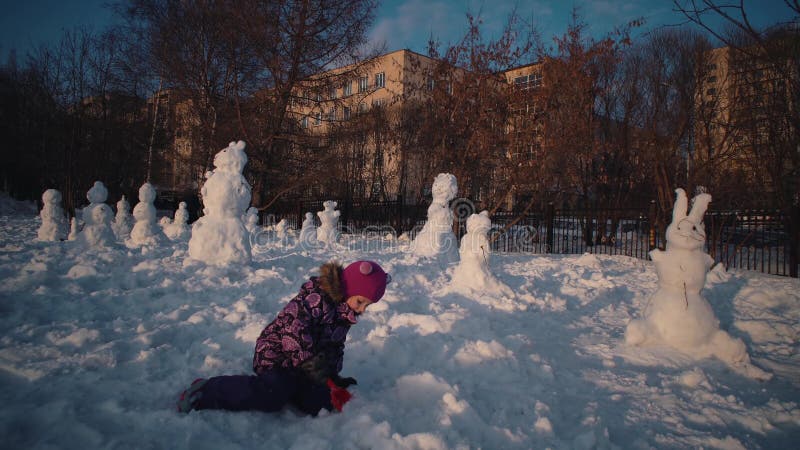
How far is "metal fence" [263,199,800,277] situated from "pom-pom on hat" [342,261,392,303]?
1022cm

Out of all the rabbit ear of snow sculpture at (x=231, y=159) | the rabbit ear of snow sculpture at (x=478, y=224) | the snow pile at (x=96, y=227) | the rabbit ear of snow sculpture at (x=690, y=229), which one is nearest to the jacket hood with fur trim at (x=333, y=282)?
the rabbit ear of snow sculpture at (x=690, y=229)

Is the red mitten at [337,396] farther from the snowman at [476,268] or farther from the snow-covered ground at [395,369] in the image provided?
the snowman at [476,268]

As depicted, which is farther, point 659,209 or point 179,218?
point 179,218

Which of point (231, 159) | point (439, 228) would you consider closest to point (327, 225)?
point (439, 228)

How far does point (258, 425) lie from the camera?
248cm

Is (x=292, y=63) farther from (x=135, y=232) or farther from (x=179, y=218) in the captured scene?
(x=135, y=232)

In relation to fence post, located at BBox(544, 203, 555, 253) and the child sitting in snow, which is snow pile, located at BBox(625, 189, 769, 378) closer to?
the child sitting in snow

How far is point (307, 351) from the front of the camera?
267cm

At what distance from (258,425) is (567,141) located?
37.5ft

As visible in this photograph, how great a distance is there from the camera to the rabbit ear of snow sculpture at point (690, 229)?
4055 mm

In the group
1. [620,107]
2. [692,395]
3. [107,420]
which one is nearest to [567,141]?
[620,107]

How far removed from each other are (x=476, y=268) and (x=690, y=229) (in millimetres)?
2953

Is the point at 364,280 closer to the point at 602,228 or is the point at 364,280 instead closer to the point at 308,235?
the point at 308,235

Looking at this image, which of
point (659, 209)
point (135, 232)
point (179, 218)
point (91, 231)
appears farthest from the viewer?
point (179, 218)
